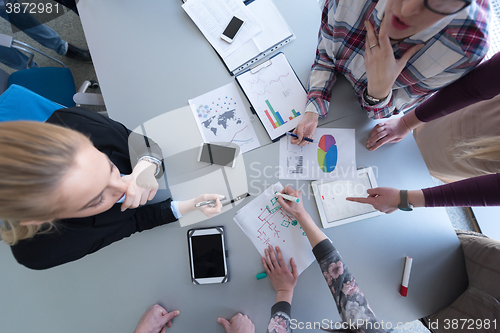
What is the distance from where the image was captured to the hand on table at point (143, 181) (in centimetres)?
79

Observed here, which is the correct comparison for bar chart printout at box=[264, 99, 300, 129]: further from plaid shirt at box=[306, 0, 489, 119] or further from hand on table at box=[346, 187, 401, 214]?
hand on table at box=[346, 187, 401, 214]

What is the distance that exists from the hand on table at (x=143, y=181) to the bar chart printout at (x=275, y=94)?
52 cm

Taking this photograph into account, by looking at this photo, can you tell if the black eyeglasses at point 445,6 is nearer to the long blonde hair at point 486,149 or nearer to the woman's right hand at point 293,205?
the long blonde hair at point 486,149

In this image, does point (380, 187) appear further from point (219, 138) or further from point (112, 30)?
point (112, 30)

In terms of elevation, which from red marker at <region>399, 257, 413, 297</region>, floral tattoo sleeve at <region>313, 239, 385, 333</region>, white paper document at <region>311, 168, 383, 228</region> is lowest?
red marker at <region>399, 257, 413, 297</region>

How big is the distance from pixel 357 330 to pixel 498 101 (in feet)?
2.96

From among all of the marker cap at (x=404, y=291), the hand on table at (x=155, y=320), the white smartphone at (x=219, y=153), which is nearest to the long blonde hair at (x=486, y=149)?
the marker cap at (x=404, y=291)

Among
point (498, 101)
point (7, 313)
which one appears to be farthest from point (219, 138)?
point (7, 313)

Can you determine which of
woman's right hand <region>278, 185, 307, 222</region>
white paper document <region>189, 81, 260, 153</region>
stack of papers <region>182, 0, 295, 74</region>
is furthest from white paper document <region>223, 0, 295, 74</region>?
woman's right hand <region>278, 185, 307, 222</region>

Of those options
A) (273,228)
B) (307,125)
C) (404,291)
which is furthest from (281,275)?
(307,125)

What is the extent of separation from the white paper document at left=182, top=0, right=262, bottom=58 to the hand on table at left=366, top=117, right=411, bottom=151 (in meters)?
0.69

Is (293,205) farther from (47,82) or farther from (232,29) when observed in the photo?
(47,82)

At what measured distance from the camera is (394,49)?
646 millimetres

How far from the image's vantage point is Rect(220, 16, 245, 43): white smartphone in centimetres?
102
